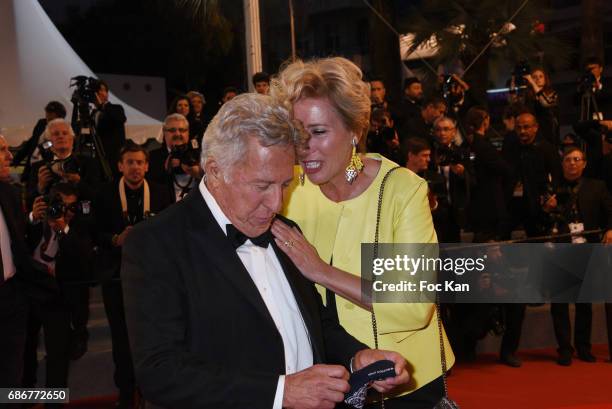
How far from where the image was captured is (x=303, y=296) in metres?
2.20

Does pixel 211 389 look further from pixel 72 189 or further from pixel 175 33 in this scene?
pixel 175 33

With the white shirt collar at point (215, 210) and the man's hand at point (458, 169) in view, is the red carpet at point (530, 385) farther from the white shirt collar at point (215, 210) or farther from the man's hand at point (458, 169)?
the white shirt collar at point (215, 210)

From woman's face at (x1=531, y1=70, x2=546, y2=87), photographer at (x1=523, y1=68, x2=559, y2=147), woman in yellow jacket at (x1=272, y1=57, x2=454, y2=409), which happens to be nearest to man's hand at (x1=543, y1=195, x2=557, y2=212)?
photographer at (x1=523, y1=68, x2=559, y2=147)

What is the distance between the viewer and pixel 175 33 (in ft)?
40.5

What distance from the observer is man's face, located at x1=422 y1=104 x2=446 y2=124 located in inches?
284

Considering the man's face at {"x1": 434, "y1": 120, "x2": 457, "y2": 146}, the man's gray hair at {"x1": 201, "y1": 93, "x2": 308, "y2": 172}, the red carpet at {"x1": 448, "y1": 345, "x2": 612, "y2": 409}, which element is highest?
the man's face at {"x1": 434, "y1": 120, "x2": 457, "y2": 146}

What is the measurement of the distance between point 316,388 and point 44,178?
4.36 m

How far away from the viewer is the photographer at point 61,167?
5.82 m

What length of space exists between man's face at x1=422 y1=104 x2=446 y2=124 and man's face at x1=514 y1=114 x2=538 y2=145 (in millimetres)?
644

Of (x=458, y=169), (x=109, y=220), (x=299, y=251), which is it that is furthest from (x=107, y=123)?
(x=299, y=251)

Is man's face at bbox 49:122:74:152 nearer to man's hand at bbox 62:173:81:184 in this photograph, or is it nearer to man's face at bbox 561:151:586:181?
man's hand at bbox 62:173:81:184

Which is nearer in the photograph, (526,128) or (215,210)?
(215,210)

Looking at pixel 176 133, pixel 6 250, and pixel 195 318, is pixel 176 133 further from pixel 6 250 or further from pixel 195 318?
pixel 195 318

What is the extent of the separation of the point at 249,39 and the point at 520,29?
5549 millimetres
